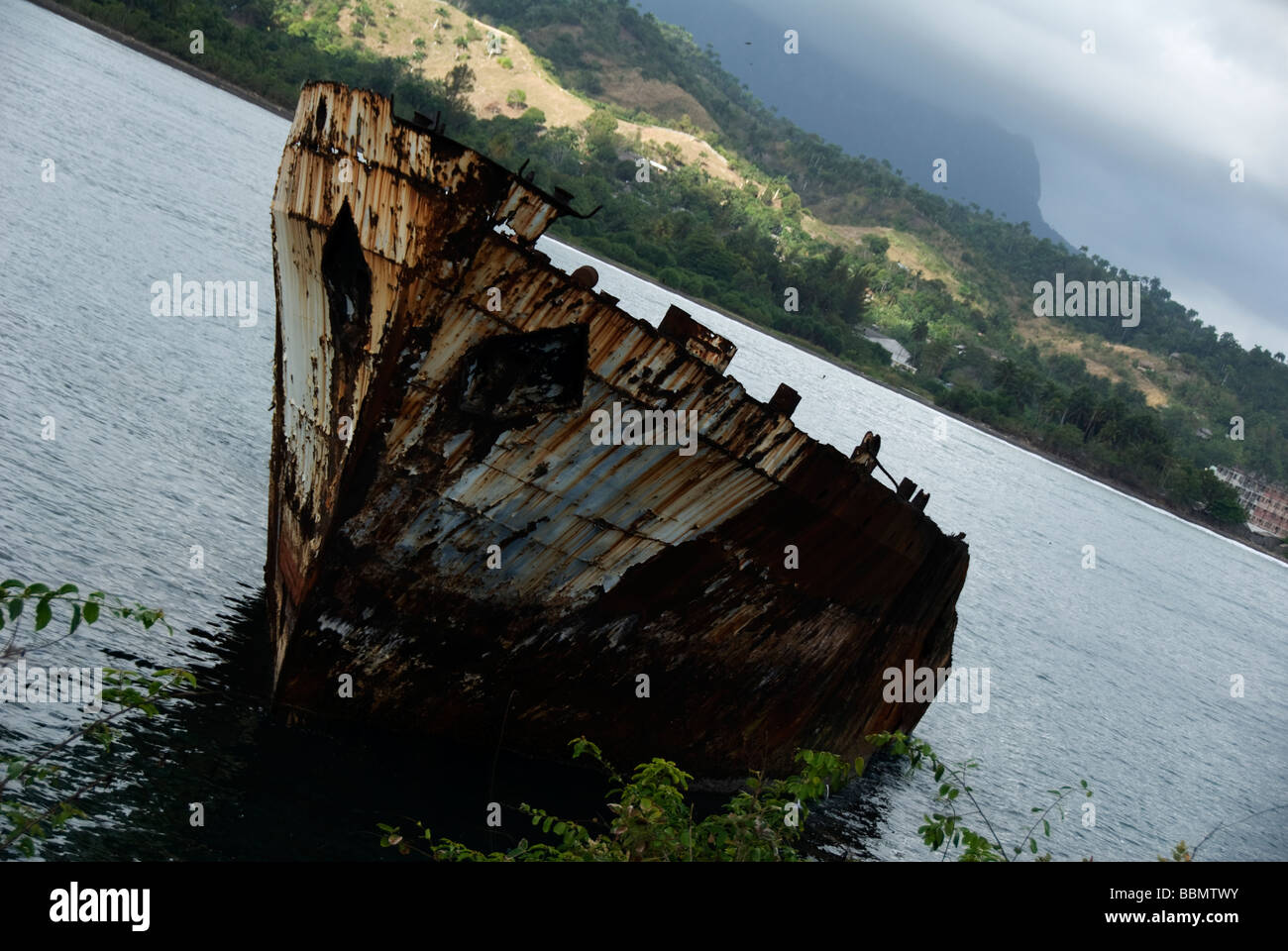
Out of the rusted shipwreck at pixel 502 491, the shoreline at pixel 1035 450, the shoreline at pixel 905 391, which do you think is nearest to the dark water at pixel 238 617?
the rusted shipwreck at pixel 502 491

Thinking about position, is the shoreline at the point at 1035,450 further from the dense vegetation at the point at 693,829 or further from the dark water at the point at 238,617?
the dense vegetation at the point at 693,829

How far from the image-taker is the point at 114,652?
8.73 meters

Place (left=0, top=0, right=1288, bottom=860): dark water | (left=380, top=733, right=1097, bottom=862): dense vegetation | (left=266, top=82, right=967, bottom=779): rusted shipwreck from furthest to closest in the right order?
1. (left=0, top=0, right=1288, bottom=860): dark water
2. (left=266, top=82, right=967, bottom=779): rusted shipwreck
3. (left=380, top=733, right=1097, bottom=862): dense vegetation

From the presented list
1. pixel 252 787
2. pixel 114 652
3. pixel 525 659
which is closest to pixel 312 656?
pixel 252 787

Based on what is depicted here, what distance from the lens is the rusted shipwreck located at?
6.98 metres

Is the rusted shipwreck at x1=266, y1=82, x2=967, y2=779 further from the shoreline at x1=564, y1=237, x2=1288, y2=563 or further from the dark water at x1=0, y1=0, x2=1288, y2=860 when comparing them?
the shoreline at x1=564, y1=237, x2=1288, y2=563

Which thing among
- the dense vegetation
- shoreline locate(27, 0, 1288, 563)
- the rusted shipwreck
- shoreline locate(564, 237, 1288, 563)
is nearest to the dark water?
the rusted shipwreck

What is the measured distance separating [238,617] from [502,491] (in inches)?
177

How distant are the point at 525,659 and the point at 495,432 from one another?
2.02m

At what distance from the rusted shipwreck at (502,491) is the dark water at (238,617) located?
2.20 ft

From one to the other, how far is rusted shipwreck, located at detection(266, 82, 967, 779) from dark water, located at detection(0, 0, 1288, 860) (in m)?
0.67

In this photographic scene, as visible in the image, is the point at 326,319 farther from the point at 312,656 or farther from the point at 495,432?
the point at 312,656

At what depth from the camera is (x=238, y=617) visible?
10508 millimetres

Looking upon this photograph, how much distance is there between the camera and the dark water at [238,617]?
7871 mm
